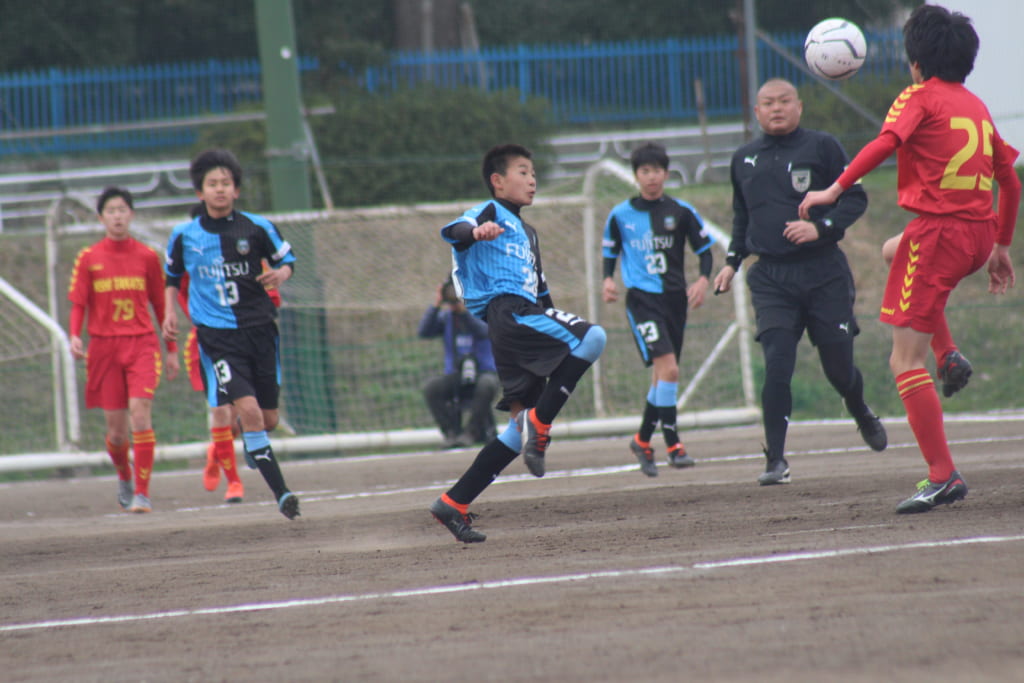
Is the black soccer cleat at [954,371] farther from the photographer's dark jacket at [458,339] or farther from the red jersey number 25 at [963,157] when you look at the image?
the photographer's dark jacket at [458,339]

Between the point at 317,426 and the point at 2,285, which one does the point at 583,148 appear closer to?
the point at 317,426

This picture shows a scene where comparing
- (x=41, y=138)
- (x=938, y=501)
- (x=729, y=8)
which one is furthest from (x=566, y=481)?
(x=729, y=8)

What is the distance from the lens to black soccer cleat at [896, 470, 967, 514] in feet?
18.9

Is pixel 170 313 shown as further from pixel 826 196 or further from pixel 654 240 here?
pixel 826 196

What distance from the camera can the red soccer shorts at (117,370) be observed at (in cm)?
923

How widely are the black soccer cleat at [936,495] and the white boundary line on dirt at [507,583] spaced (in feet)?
2.14

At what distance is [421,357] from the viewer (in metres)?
14.9

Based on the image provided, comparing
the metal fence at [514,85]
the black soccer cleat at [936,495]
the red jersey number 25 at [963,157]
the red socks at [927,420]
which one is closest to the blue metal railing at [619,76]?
the metal fence at [514,85]

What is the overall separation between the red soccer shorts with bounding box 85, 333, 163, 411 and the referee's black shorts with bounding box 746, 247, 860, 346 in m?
4.59

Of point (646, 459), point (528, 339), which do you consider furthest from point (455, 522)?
point (646, 459)

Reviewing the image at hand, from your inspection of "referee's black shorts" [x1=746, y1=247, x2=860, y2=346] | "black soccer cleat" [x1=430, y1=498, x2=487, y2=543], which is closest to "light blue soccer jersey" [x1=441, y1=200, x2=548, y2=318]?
"black soccer cleat" [x1=430, y1=498, x2=487, y2=543]

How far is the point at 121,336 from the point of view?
9273mm

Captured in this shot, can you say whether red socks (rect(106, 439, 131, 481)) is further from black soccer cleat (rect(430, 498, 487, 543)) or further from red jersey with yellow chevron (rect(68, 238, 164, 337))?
black soccer cleat (rect(430, 498, 487, 543))

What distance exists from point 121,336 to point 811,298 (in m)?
5.08
